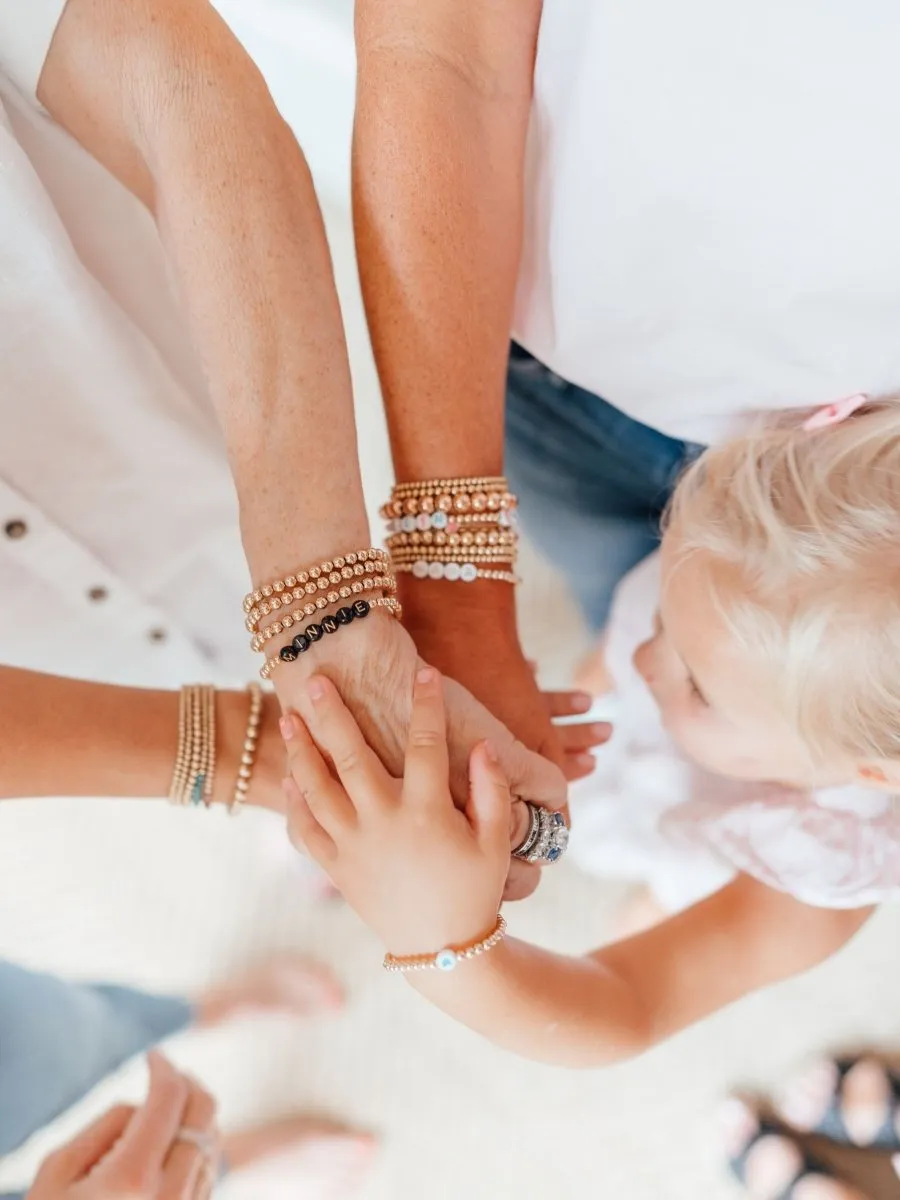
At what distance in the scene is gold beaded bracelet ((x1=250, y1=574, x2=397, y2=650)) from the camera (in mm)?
555

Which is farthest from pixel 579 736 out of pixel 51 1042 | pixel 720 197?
pixel 51 1042

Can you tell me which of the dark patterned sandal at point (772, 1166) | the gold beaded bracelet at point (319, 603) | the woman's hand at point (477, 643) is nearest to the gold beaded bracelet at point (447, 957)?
the woman's hand at point (477, 643)

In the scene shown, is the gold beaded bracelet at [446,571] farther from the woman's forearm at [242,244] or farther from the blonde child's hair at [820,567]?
the blonde child's hair at [820,567]

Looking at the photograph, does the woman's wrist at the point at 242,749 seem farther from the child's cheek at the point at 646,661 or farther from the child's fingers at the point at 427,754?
the child's cheek at the point at 646,661

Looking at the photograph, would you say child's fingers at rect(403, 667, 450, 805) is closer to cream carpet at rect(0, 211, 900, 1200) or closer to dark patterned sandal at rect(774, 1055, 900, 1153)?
cream carpet at rect(0, 211, 900, 1200)

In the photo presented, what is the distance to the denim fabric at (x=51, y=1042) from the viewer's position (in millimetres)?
844

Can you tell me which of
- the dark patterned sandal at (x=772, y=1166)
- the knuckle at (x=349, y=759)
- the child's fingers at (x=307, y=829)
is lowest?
the dark patterned sandal at (x=772, y=1166)

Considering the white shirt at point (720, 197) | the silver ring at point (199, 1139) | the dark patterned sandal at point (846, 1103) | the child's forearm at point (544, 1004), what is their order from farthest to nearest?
the dark patterned sandal at point (846, 1103) < the silver ring at point (199, 1139) < the child's forearm at point (544, 1004) < the white shirt at point (720, 197)

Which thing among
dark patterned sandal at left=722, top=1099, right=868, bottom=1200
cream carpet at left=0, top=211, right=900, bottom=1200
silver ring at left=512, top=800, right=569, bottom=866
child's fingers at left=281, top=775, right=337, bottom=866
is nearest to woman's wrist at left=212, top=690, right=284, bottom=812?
child's fingers at left=281, top=775, right=337, bottom=866

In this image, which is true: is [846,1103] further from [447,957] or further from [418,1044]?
[447,957]

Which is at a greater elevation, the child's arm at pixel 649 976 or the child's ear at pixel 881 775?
the child's ear at pixel 881 775

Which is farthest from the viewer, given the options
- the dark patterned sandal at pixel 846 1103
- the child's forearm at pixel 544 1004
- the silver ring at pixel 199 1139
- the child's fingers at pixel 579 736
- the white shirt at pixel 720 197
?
the dark patterned sandal at pixel 846 1103

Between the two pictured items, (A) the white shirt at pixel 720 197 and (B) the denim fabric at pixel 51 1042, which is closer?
(A) the white shirt at pixel 720 197

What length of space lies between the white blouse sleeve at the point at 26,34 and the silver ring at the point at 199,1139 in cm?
101
